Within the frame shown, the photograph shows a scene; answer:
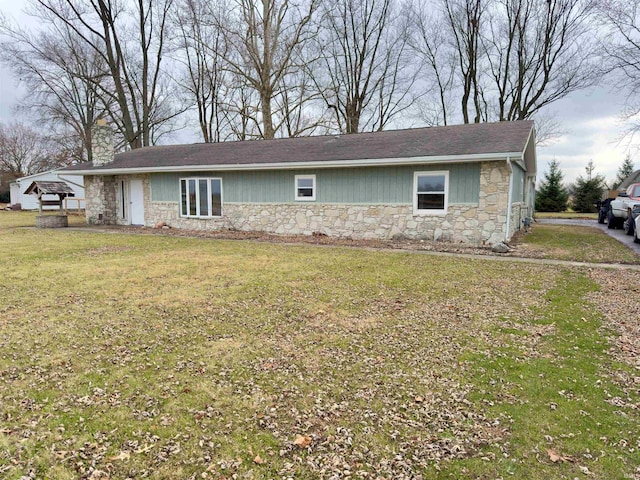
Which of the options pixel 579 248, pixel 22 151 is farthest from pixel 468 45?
pixel 22 151

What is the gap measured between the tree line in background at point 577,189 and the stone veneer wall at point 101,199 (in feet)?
90.9

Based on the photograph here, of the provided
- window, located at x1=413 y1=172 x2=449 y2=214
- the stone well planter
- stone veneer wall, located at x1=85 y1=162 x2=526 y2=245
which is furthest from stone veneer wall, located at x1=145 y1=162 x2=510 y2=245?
the stone well planter

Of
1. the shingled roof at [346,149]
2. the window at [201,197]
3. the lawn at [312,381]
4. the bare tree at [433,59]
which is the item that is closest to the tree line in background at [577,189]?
the bare tree at [433,59]

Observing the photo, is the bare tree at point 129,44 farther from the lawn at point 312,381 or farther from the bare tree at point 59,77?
the lawn at point 312,381

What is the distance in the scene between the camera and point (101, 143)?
54.7ft

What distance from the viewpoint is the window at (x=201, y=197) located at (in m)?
14.5

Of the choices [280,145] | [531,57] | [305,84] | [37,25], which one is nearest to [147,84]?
[37,25]

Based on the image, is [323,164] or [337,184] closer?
[323,164]

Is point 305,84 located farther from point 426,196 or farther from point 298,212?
point 426,196

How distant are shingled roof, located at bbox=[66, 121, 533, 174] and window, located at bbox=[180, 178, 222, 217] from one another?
0.74 m

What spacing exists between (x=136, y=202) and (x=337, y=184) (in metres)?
8.88

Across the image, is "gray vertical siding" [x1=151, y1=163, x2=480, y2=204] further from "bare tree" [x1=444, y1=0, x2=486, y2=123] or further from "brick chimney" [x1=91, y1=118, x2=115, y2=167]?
"bare tree" [x1=444, y1=0, x2=486, y2=123]

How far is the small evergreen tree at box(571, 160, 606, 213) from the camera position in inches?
1110

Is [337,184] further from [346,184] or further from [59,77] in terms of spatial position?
[59,77]
